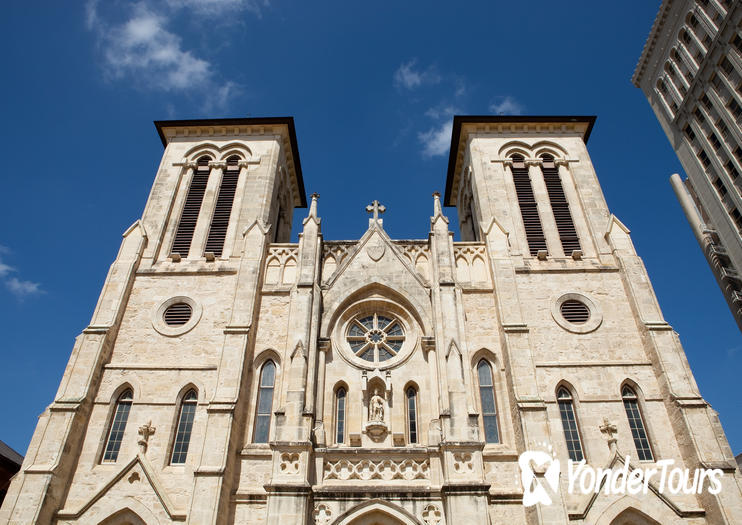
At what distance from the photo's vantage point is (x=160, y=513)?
15969 mm

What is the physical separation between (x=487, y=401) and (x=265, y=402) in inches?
298

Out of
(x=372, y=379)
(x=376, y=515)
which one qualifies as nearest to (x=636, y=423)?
(x=372, y=379)

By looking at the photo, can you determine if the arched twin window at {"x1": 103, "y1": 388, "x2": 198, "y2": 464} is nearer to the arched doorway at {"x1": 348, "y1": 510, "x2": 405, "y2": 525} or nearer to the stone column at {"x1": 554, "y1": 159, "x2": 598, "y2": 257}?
the arched doorway at {"x1": 348, "y1": 510, "x2": 405, "y2": 525}

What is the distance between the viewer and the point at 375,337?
66.8 feet

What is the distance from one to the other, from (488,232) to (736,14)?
17.0 m

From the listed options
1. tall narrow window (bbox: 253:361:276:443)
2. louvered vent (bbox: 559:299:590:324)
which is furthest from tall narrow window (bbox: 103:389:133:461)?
louvered vent (bbox: 559:299:590:324)

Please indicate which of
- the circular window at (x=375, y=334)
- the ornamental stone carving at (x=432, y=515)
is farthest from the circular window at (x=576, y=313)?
the ornamental stone carving at (x=432, y=515)

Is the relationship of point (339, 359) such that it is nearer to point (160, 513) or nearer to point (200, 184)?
point (160, 513)

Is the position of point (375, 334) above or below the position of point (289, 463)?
above

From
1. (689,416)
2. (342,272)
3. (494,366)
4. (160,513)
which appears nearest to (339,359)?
(342,272)

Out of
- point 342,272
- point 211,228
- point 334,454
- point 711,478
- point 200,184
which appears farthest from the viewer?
point 200,184

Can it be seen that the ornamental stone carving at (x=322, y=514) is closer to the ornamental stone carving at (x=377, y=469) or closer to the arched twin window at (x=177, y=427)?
the ornamental stone carving at (x=377, y=469)

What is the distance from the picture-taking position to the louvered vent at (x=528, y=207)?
2302 cm

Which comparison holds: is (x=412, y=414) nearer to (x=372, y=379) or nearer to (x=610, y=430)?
(x=372, y=379)
